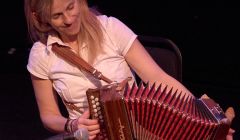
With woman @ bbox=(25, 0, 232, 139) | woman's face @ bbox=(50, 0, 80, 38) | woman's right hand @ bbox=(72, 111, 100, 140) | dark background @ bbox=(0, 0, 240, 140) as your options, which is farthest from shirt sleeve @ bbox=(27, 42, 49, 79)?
dark background @ bbox=(0, 0, 240, 140)

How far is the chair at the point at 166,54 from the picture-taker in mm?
2059

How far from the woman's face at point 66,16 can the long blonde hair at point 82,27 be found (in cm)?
4

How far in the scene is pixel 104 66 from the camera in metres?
1.99

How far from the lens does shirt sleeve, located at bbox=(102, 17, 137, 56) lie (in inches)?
78.1

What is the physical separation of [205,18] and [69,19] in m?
2.37

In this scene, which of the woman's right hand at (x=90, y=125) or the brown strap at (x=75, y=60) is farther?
the brown strap at (x=75, y=60)

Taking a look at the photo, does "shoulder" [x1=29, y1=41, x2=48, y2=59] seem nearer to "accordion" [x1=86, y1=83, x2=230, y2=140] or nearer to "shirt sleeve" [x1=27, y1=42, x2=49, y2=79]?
"shirt sleeve" [x1=27, y1=42, x2=49, y2=79]

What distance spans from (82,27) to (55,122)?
420mm

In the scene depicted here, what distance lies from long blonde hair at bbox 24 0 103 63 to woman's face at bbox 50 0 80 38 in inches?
1.5

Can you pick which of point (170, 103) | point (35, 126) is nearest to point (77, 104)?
point (170, 103)

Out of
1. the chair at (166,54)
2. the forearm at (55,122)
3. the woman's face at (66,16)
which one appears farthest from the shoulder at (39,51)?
the chair at (166,54)

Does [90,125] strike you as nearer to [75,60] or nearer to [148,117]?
[148,117]

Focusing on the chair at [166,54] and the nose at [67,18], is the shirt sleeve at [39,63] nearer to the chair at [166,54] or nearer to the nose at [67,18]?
the nose at [67,18]

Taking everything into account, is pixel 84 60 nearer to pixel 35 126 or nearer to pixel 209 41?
pixel 35 126
